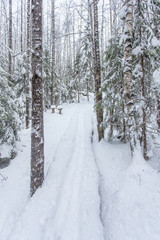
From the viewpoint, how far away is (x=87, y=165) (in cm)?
528

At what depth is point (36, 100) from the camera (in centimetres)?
375

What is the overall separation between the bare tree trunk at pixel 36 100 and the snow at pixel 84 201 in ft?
1.77

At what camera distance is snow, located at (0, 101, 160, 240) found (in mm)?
2686

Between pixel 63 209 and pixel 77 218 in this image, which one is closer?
pixel 77 218

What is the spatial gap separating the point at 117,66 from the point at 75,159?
4537mm

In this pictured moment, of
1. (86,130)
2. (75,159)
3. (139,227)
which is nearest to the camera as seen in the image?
(139,227)

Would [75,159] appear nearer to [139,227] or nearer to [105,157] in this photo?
[105,157]

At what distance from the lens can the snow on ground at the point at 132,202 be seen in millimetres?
2564

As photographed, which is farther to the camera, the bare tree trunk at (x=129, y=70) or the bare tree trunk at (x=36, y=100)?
the bare tree trunk at (x=129, y=70)

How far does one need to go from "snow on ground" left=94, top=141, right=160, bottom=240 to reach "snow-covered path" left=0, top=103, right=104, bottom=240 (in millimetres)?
248

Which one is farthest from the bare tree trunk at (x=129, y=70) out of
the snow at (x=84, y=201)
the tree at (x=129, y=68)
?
the snow at (x=84, y=201)

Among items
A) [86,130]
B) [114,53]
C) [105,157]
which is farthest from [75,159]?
[114,53]

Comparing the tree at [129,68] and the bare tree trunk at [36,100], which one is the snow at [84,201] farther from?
the tree at [129,68]

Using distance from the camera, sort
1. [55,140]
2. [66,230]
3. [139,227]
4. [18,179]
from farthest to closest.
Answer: [55,140], [18,179], [66,230], [139,227]
